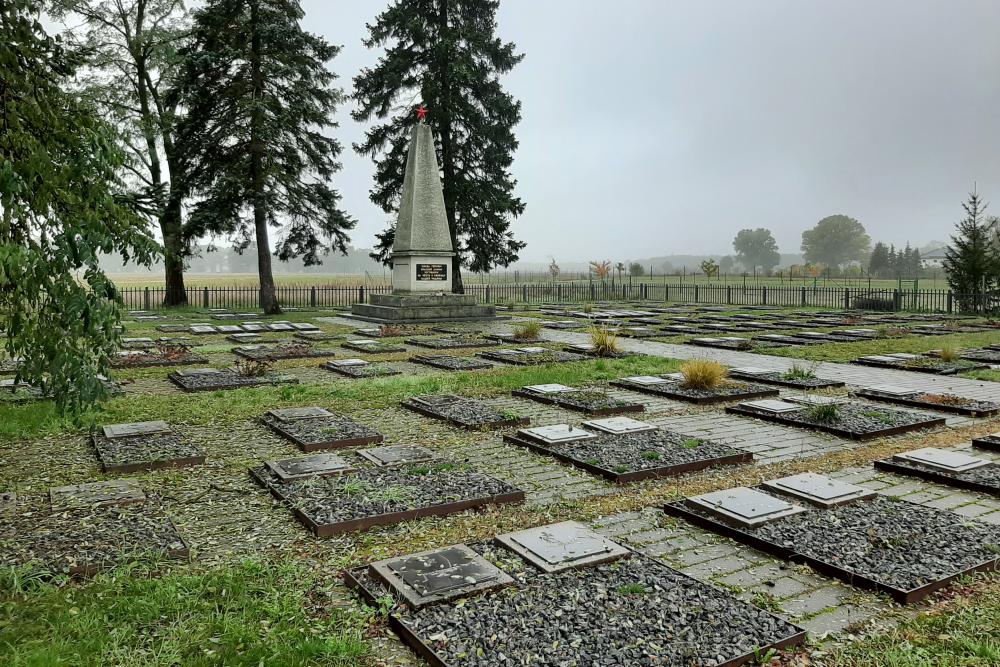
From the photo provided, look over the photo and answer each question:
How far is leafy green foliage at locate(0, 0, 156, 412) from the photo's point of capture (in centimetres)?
338

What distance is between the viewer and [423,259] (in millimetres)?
22141

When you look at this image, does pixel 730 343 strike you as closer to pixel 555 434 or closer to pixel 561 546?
pixel 555 434

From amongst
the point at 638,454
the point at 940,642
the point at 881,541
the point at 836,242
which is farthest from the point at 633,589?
the point at 836,242

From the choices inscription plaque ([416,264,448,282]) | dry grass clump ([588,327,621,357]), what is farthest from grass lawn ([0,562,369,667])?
inscription plaque ([416,264,448,282])

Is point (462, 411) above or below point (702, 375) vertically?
below

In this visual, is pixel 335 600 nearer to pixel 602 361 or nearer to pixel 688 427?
pixel 688 427

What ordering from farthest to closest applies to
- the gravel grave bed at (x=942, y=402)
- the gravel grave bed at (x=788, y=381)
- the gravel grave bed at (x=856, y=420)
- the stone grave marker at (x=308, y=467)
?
1. the gravel grave bed at (x=788, y=381)
2. the gravel grave bed at (x=942, y=402)
3. the gravel grave bed at (x=856, y=420)
4. the stone grave marker at (x=308, y=467)

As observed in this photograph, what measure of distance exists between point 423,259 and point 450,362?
10.3m

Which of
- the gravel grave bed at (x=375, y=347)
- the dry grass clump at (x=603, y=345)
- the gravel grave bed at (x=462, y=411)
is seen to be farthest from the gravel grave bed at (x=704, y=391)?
the gravel grave bed at (x=375, y=347)

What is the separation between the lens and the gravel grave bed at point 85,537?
3.73 m

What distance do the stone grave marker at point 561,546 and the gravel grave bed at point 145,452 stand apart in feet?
10.5

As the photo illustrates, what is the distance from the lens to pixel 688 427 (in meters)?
7.41

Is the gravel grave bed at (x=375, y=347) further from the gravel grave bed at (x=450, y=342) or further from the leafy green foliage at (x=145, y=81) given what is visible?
the leafy green foliage at (x=145, y=81)

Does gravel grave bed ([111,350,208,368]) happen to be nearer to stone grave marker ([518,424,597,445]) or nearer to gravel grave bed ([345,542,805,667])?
stone grave marker ([518,424,597,445])
